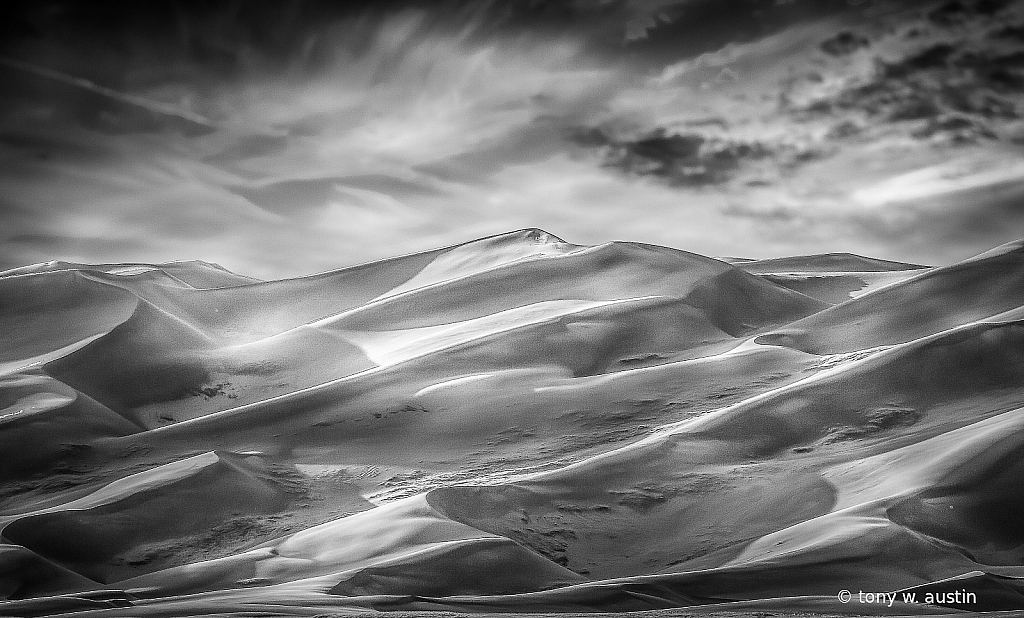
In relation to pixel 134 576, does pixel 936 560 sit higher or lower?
lower

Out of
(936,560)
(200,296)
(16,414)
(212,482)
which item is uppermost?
(200,296)

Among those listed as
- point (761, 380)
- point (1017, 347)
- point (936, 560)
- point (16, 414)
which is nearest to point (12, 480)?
point (16, 414)

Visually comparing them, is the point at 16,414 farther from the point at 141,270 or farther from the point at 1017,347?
the point at 1017,347

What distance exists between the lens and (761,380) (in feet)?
86.1

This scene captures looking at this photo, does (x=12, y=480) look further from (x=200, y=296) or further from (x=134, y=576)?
(x=200, y=296)

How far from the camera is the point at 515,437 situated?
24562mm

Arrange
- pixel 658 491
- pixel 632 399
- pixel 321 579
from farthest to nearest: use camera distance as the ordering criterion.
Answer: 1. pixel 632 399
2. pixel 658 491
3. pixel 321 579

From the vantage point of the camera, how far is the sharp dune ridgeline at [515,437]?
14969 mm

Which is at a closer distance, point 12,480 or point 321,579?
point 321,579

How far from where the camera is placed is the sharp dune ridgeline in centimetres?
1497

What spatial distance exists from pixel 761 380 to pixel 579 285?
10.6 meters

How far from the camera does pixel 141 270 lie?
140ft

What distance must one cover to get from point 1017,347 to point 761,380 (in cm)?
589

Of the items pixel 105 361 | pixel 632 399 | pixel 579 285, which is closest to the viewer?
pixel 632 399
